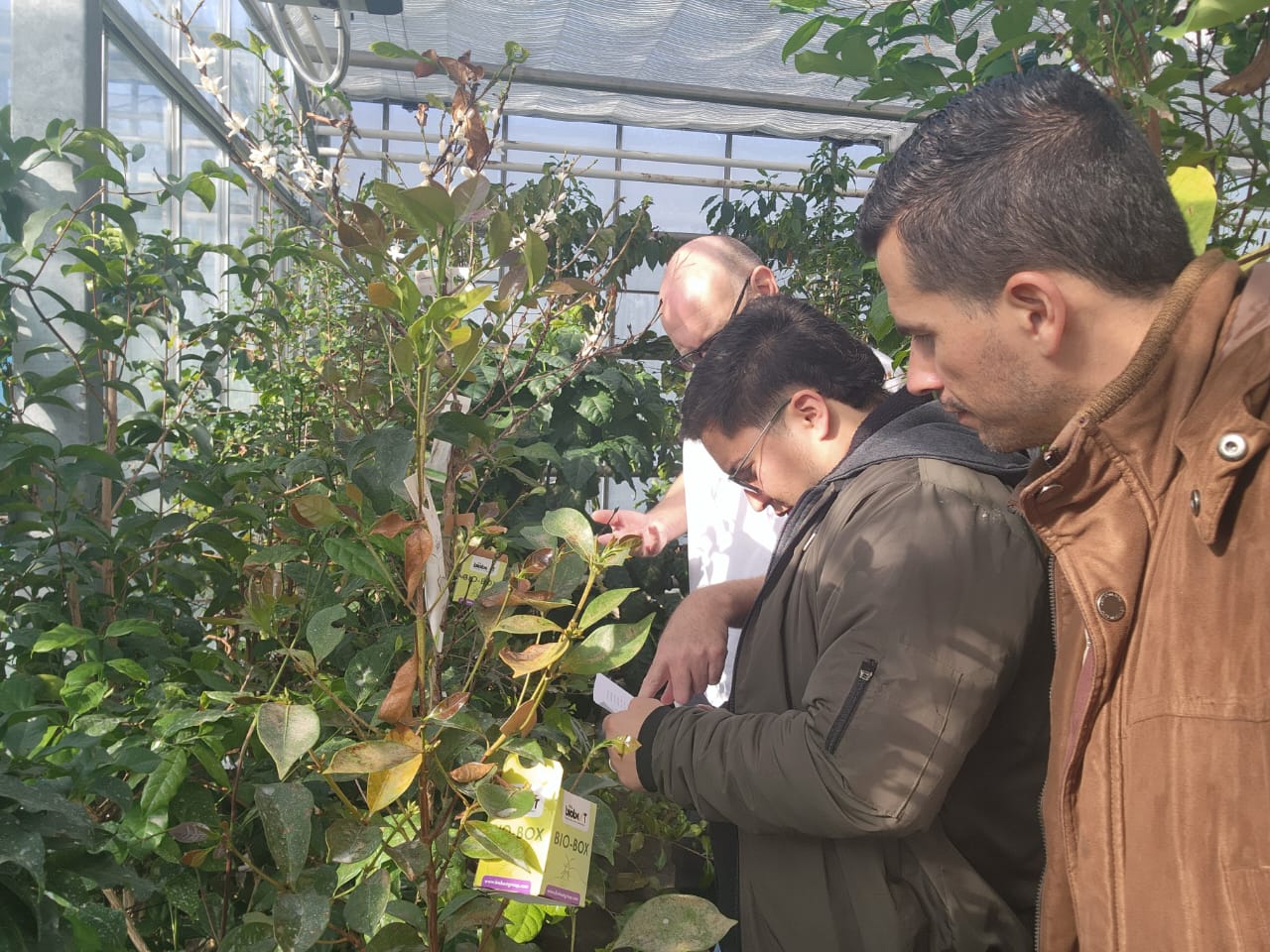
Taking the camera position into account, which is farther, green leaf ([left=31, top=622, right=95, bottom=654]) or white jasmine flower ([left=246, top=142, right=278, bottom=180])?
white jasmine flower ([left=246, top=142, right=278, bottom=180])

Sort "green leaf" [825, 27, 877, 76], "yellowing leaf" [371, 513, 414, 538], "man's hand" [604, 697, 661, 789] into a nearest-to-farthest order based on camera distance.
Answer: "yellowing leaf" [371, 513, 414, 538] → "man's hand" [604, 697, 661, 789] → "green leaf" [825, 27, 877, 76]

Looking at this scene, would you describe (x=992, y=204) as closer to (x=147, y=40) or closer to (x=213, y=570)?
(x=213, y=570)

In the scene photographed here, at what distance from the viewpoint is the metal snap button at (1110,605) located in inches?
35.7

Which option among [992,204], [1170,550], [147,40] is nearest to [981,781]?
[1170,550]

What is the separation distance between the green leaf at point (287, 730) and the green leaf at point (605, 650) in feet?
0.74

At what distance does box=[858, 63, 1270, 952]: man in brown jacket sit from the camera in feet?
2.67

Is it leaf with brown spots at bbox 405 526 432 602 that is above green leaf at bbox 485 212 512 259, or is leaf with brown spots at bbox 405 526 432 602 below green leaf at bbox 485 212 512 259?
below

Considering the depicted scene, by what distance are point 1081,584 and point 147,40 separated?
3585mm

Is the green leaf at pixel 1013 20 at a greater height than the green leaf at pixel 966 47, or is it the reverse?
the green leaf at pixel 966 47

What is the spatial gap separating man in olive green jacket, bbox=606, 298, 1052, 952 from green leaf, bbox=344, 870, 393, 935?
1.52 feet

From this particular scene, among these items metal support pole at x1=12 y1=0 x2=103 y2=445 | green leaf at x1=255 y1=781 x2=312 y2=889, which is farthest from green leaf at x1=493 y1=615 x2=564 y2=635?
metal support pole at x1=12 y1=0 x2=103 y2=445

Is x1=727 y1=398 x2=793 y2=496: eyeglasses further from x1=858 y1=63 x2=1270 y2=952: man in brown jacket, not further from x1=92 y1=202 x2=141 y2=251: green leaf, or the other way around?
x1=92 y1=202 x2=141 y2=251: green leaf

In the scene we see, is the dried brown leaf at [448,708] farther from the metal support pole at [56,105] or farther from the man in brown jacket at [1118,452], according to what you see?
the metal support pole at [56,105]

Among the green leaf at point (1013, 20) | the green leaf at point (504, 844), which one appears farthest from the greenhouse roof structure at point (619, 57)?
the green leaf at point (504, 844)
